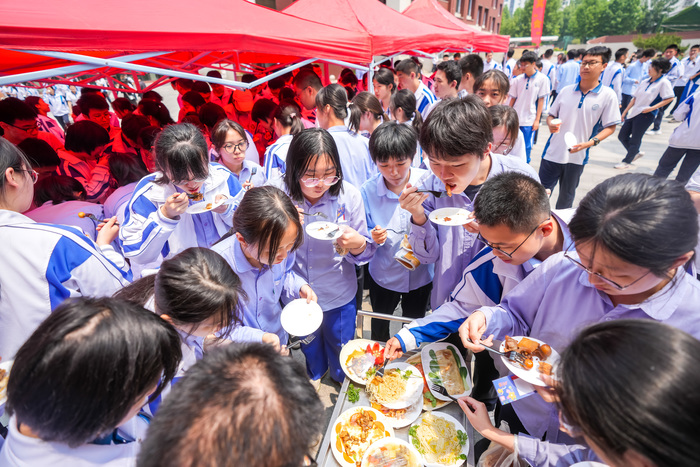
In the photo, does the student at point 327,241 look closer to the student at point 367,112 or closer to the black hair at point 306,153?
the black hair at point 306,153

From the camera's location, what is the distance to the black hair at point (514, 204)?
1.51m

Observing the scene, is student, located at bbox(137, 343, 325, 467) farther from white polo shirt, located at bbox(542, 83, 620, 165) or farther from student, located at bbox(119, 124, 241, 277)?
white polo shirt, located at bbox(542, 83, 620, 165)

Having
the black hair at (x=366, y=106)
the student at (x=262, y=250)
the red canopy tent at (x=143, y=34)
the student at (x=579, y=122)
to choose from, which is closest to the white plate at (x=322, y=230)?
the student at (x=262, y=250)

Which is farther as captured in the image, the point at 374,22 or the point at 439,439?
the point at 374,22

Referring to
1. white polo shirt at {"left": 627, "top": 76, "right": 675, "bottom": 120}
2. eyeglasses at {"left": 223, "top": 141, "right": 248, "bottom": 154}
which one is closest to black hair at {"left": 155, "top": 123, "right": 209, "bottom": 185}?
eyeglasses at {"left": 223, "top": 141, "right": 248, "bottom": 154}

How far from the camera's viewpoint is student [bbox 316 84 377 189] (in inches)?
141

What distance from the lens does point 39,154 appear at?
318 cm

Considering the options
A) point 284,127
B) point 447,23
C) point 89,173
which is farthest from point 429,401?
point 447,23

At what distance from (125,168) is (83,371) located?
298 cm

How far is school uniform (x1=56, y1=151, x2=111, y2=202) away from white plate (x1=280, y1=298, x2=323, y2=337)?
8.92 feet

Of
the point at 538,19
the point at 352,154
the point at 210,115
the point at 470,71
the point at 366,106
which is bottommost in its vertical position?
the point at 352,154

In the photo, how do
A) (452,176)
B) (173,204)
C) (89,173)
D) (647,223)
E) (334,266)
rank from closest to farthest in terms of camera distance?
(647,223)
(452,176)
(173,204)
(334,266)
(89,173)

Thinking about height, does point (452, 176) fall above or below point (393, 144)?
below

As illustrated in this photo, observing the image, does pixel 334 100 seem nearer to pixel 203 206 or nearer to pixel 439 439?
pixel 203 206
